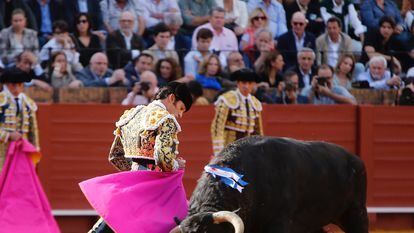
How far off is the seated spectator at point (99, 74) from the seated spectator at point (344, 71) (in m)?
2.01

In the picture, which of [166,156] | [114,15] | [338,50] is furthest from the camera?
[338,50]

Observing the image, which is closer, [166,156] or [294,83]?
[166,156]

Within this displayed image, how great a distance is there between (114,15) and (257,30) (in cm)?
133

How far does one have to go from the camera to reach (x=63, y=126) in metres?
8.55

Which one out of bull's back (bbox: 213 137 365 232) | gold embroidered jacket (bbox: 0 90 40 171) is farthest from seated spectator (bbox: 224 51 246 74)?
bull's back (bbox: 213 137 365 232)

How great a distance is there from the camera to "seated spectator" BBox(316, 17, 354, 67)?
898 cm

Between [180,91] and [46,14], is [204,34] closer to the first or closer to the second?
[46,14]

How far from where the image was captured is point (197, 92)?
8352mm

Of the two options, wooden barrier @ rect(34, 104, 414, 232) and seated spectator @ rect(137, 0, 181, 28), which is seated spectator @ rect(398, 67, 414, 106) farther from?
seated spectator @ rect(137, 0, 181, 28)

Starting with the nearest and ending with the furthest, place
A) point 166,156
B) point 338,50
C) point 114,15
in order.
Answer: point 166,156
point 114,15
point 338,50

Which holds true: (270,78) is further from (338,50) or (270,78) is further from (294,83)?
(338,50)

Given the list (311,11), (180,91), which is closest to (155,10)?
(311,11)

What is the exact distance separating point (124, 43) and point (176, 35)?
489 millimetres

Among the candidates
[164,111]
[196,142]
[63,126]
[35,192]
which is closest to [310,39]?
[196,142]
